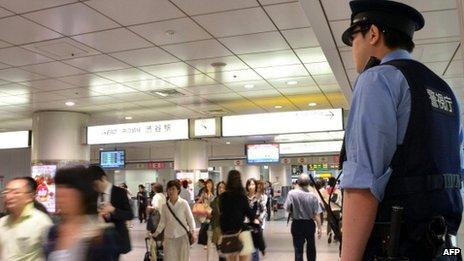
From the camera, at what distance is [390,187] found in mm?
1204

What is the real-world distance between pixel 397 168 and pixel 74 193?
1449mm

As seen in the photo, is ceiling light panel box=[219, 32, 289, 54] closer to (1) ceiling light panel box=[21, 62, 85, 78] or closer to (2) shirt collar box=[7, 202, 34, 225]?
(1) ceiling light panel box=[21, 62, 85, 78]

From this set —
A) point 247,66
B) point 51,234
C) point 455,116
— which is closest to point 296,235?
point 247,66

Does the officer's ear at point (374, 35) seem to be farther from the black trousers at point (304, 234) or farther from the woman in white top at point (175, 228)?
the black trousers at point (304, 234)

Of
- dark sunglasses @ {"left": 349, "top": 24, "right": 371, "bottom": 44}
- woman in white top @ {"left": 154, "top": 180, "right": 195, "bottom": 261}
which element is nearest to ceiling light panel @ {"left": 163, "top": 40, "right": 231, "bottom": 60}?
woman in white top @ {"left": 154, "top": 180, "right": 195, "bottom": 261}

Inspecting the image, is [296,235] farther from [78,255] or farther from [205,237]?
[78,255]

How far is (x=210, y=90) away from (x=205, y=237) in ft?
11.7

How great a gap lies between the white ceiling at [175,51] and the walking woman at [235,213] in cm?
198

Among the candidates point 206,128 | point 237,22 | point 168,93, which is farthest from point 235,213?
point 168,93

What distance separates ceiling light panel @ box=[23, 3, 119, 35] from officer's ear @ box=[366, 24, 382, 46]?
4393mm

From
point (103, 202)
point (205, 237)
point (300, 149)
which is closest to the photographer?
point (103, 202)

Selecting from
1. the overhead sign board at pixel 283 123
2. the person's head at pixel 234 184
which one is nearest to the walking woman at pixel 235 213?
the person's head at pixel 234 184

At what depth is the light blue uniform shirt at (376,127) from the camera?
117 cm

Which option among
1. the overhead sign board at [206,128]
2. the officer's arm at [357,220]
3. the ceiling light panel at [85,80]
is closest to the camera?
the officer's arm at [357,220]
